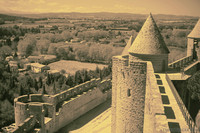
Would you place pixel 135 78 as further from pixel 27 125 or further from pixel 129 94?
pixel 27 125

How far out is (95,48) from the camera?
40375mm

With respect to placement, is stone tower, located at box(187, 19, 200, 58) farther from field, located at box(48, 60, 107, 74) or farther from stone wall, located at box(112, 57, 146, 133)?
field, located at box(48, 60, 107, 74)

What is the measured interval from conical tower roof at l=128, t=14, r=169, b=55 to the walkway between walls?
1513 mm

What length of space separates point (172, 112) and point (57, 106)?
1059 centimetres

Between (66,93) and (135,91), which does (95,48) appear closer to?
(66,93)

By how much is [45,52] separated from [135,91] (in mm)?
45778

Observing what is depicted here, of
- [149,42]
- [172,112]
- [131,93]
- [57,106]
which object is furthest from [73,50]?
[172,112]

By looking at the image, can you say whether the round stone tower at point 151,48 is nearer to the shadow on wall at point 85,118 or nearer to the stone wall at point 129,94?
the stone wall at point 129,94

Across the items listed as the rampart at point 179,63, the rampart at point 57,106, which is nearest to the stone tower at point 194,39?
the rampart at point 179,63

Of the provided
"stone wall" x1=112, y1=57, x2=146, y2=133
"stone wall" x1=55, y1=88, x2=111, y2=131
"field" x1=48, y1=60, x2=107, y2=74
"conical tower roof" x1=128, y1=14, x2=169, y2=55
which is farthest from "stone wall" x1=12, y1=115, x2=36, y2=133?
"field" x1=48, y1=60, x2=107, y2=74

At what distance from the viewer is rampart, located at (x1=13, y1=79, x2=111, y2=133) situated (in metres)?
10.9

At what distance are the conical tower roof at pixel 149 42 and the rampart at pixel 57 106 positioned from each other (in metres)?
6.28

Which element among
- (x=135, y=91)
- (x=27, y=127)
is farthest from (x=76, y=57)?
(x=135, y=91)

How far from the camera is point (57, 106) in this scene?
45.3 ft
